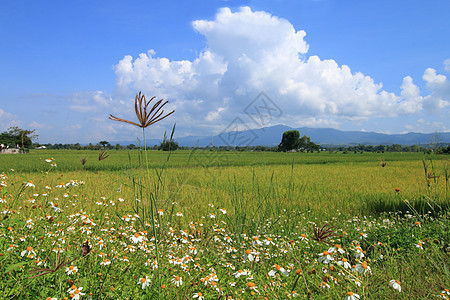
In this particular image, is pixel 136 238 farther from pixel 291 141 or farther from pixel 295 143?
pixel 291 141

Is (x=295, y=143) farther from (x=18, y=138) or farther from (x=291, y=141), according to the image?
(x=18, y=138)

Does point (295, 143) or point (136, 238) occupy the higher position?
point (295, 143)

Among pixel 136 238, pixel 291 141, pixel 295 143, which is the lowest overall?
pixel 136 238

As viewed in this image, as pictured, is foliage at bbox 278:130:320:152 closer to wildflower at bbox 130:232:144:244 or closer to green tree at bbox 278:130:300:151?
green tree at bbox 278:130:300:151

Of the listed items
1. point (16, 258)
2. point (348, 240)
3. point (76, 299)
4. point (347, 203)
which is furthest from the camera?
point (347, 203)

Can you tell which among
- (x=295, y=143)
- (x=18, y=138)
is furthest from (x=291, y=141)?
(x=18, y=138)

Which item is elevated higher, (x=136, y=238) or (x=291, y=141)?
(x=291, y=141)

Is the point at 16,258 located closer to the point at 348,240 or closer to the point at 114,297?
the point at 114,297

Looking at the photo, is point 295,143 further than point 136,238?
Yes

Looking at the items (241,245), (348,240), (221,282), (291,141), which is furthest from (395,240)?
(291,141)

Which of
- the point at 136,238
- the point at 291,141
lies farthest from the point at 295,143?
the point at 136,238

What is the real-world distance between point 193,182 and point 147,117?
8804mm

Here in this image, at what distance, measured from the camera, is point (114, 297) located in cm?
208

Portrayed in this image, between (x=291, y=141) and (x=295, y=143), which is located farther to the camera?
(x=291, y=141)
